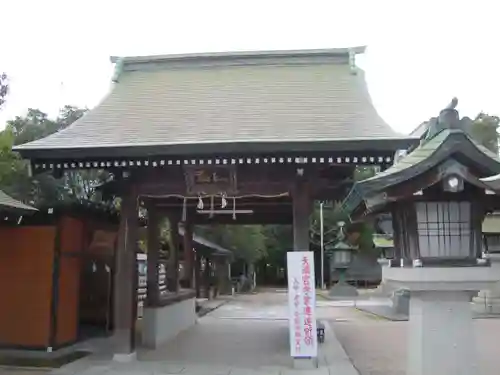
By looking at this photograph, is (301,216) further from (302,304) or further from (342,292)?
(342,292)

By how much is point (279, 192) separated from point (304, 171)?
0.57 metres

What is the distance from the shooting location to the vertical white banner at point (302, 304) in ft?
26.9

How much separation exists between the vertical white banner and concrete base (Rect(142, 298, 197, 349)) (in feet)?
12.2

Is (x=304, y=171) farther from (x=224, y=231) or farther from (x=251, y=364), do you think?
(x=224, y=231)

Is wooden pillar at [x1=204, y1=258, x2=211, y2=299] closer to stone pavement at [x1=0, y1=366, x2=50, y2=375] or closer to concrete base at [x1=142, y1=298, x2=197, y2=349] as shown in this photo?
concrete base at [x1=142, y1=298, x2=197, y2=349]

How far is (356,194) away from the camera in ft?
19.9

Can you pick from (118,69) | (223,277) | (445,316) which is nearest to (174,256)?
(118,69)

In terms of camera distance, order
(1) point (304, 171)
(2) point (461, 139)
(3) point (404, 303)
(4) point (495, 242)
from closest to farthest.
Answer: (2) point (461, 139), (1) point (304, 171), (3) point (404, 303), (4) point (495, 242)

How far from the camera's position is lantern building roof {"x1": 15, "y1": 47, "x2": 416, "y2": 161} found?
27.2 ft

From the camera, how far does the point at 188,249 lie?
15289 mm

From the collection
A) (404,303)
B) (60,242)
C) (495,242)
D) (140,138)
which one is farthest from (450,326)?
(495,242)

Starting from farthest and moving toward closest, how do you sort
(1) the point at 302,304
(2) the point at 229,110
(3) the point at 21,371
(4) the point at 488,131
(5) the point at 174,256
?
(4) the point at 488,131, (5) the point at 174,256, (2) the point at 229,110, (1) the point at 302,304, (3) the point at 21,371

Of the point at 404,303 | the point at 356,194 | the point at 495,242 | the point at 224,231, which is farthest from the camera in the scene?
the point at 224,231

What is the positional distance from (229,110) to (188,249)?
6.22 metres
